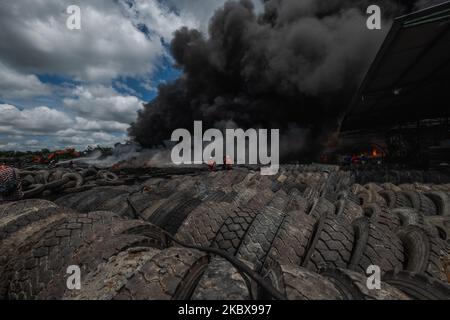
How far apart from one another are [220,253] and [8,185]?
5185 millimetres

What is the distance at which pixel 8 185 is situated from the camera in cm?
460

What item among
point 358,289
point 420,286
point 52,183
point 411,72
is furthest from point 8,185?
point 411,72

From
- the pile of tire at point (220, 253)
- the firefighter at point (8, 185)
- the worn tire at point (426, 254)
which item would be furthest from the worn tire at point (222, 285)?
the firefighter at point (8, 185)

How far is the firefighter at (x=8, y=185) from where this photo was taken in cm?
451

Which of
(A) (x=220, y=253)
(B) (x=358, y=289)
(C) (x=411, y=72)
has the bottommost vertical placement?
(B) (x=358, y=289)

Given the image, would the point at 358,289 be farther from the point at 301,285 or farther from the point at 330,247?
the point at 330,247

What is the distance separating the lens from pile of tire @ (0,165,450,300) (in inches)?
56.4

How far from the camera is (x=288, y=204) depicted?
4355 millimetres

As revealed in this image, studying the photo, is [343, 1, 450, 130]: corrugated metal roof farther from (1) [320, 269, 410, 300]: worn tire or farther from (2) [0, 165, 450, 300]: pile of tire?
(1) [320, 269, 410, 300]: worn tire

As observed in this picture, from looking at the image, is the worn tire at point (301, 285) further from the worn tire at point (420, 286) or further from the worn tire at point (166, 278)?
the worn tire at point (420, 286)

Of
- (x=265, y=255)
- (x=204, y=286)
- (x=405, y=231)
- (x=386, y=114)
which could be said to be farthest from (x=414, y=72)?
(x=204, y=286)

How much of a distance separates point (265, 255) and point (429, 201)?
4996 mm

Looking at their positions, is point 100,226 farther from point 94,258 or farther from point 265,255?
point 265,255
